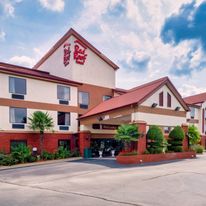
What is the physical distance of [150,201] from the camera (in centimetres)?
922

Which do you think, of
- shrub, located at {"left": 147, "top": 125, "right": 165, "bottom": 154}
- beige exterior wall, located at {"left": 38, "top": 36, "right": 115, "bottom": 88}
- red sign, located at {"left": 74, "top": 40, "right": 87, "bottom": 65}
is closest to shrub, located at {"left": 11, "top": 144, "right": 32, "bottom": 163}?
beige exterior wall, located at {"left": 38, "top": 36, "right": 115, "bottom": 88}

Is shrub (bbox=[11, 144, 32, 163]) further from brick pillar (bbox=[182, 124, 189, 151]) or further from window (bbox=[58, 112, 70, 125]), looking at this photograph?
brick pillar (bbox=[182, 124, 189, 151])

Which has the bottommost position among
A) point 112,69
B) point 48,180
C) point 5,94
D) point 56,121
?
point 48,180

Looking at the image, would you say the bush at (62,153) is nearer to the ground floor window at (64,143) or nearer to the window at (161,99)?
the ground floor window at (64,143)

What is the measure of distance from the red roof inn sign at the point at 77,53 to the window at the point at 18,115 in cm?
842

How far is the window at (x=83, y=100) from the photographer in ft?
101

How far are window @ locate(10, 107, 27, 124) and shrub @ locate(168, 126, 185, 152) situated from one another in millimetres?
13525

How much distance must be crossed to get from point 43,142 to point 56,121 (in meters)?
2.56

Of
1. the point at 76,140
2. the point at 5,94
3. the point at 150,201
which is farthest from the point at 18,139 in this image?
the point at 150,201

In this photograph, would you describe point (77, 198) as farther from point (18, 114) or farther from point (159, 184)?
point (18, 114)


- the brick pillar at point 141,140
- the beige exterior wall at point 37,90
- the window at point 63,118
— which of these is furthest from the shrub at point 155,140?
the beige exterior wall at point 37,90

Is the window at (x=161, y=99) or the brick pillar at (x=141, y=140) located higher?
the window at (x=161, y=99)

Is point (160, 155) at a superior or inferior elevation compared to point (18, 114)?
inferior

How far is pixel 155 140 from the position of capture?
21.6 meters
